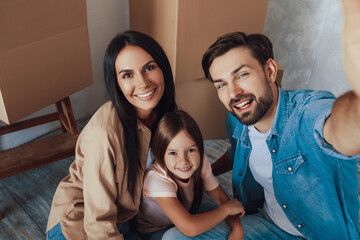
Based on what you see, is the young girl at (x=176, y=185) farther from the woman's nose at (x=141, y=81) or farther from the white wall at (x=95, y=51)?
the white wall at (x=95, y=51)

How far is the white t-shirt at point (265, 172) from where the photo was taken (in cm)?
118

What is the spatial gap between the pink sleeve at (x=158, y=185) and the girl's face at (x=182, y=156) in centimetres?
4

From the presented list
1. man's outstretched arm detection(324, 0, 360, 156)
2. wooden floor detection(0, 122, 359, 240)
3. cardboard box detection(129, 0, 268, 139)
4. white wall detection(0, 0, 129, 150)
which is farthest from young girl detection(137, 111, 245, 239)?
white wall detection(0, 0, 129, 150)

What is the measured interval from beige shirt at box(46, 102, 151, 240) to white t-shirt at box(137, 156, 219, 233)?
0.13ft

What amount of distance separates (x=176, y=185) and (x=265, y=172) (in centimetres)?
33

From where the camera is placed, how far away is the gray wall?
2.14 meters

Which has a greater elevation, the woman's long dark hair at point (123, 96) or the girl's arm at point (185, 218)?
the woman's long dark hair at point (123, 96)

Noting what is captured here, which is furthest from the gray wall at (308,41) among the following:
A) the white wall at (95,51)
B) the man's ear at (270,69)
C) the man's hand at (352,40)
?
the man's hand at (352,40)


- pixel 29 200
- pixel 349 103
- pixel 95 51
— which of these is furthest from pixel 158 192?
pixel 95 51

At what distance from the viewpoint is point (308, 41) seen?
7.45 feet

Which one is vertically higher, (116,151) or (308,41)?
(116,151)

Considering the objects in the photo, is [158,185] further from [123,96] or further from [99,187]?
[123,96]

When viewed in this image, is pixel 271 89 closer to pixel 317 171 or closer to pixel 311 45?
pixel 317 171

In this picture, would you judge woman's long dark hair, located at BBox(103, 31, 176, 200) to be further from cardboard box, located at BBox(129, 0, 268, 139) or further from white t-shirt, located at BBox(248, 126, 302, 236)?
white t-shirt, located at BBox(248, 126, 302, 236)
